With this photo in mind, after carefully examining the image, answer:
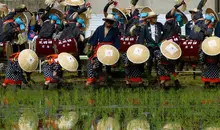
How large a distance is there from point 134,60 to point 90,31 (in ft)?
14.2

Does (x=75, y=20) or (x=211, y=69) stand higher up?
(x=75, y=20)

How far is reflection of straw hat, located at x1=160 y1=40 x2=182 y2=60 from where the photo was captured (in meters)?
13.0

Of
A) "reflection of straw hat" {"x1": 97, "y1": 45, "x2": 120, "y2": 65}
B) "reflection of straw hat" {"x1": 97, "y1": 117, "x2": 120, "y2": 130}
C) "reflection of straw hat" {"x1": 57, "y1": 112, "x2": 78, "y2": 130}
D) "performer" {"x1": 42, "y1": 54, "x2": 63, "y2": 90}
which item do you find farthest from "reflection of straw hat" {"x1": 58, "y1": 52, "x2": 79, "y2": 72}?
"reflection of straw hat" {"x1": 97, "y1": 117, "x2": 120, "y2": 130}

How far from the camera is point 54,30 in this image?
46.3 ft

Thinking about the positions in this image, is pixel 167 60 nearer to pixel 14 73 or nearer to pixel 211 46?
pixel 211 46

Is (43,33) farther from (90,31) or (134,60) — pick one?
(90,31)

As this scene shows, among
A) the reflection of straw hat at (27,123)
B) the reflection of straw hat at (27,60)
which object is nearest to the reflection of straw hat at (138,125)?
the reflection of straw hat at (27,123)

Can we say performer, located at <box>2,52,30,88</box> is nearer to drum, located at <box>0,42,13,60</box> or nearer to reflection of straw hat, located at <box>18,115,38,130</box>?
drum, located at <box>0,42,13,60</box>

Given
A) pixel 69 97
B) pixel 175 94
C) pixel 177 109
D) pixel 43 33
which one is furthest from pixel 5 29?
pixel 177 109

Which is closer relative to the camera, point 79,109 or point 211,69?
point 79,109

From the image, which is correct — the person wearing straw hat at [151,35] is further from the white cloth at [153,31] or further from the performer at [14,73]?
the performer at [14,73]

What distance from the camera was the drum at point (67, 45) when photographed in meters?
13.6

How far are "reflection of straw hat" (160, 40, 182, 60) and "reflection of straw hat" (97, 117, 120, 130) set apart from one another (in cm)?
369

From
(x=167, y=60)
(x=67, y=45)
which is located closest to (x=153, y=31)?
(x=167, y=60)
